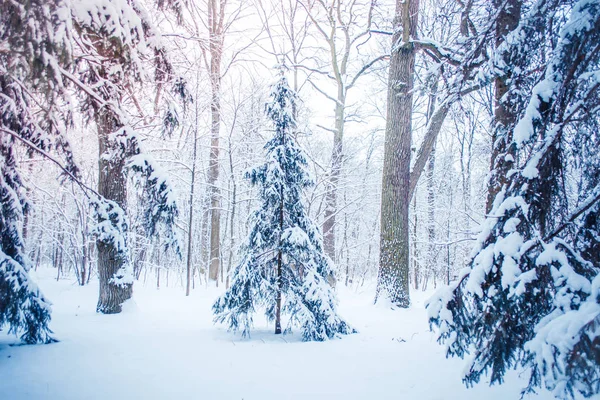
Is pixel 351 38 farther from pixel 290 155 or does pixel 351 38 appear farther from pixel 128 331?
pixel 128 331

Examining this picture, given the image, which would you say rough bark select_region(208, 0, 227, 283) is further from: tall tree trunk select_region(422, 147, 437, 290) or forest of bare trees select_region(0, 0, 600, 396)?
tall tree trunk select_region(422, 147, 437, 290)

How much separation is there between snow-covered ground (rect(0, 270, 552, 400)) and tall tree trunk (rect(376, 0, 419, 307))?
114cm

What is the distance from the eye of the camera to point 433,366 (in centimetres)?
390

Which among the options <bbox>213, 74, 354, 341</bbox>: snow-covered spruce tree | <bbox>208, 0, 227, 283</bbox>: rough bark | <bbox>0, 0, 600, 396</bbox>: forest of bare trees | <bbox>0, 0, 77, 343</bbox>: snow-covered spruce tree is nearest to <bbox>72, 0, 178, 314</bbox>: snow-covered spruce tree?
<bbox>0, 0, 600, 396</bbox>: forest of bare trees

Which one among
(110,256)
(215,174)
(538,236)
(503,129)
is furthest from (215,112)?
(538,236)

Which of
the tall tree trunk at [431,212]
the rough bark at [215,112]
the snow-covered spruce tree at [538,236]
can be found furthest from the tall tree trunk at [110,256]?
the tall tree trunk at [431,212]

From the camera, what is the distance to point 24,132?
4379 millimetres

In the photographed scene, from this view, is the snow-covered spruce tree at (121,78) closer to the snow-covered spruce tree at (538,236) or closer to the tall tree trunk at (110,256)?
the tall tree trunk at (110,256)

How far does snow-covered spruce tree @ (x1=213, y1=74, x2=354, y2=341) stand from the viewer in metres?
5.06

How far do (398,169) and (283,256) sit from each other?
331 cm

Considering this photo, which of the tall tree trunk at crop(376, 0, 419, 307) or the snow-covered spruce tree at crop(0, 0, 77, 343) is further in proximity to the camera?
the tall tree trunk at crop(376, 0, 419, 307)

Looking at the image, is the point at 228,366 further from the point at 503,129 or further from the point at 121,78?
the point at 121,78

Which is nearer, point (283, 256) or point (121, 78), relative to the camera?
point (121, 78)

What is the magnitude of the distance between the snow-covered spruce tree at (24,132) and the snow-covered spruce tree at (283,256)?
2419 millimetres
